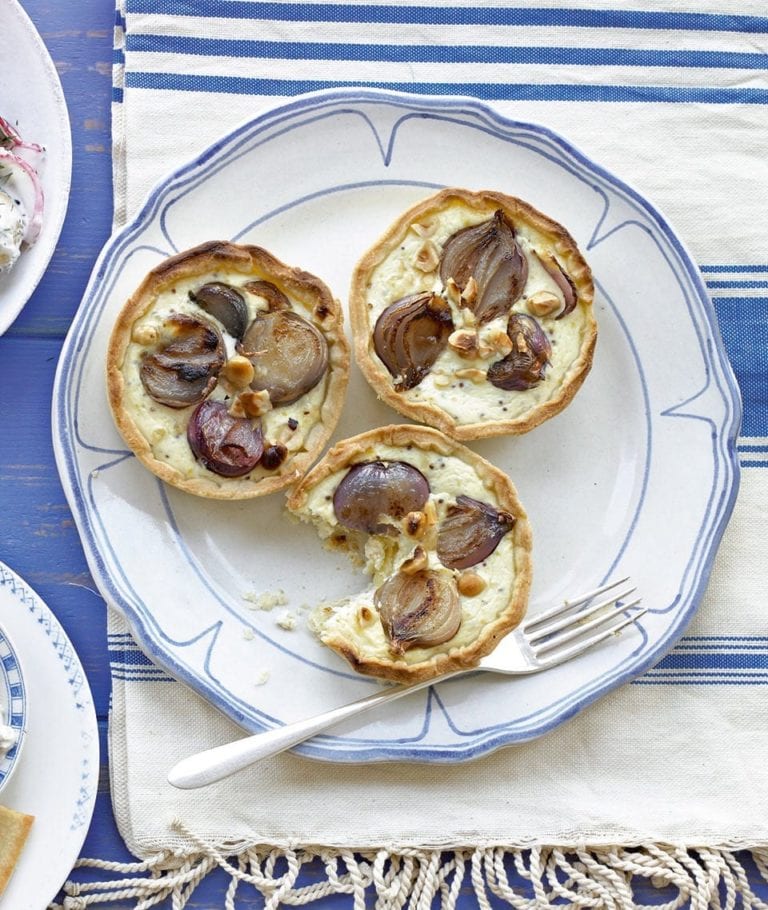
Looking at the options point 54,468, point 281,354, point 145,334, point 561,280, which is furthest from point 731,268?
point 54,468

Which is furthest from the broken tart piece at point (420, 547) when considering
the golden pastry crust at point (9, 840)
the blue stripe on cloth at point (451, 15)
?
the blue stripe on cloth at point (451, 15)

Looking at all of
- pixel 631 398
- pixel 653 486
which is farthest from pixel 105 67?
pixel 653 486

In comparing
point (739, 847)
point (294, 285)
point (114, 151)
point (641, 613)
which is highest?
point (114, 151)

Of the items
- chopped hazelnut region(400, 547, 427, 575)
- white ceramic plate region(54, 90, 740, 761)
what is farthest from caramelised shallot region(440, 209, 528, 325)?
chopped hazelnut region(400, 547, 427, 575)

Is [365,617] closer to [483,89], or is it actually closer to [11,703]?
[11,703]

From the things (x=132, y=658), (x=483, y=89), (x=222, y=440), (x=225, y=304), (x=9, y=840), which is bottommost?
(x=9, y=840)

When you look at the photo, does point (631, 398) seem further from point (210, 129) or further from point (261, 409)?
point (210, 129)
